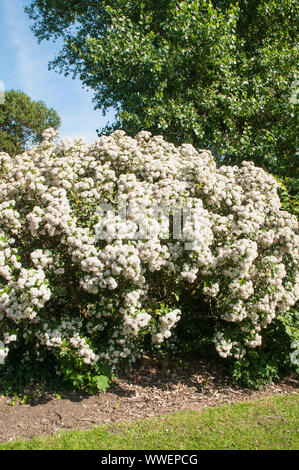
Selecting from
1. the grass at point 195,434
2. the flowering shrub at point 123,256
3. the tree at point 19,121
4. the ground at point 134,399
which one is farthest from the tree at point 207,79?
the tree at point 19,121

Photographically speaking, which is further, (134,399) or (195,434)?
(134,399)

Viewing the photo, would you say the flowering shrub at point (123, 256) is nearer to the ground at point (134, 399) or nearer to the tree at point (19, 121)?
the ground at point (134, 399)

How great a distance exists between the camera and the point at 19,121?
82.7 feet

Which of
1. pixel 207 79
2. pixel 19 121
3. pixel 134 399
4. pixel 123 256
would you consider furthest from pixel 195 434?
pixel 19 121

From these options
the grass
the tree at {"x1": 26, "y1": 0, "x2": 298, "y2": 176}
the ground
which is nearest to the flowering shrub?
the ground

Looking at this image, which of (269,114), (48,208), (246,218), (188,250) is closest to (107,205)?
(48,208)

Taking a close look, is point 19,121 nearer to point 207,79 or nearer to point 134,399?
point 207,79

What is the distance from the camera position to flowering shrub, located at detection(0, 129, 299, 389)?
471 cm

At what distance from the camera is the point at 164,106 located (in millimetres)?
10469

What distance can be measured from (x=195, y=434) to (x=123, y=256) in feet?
6.75

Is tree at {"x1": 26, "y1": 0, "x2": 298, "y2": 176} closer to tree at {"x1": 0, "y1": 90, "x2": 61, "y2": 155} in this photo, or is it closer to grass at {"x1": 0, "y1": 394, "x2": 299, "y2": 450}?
grass at {"x1": 0, "y1": 394, "x2": 299, "y2": 450}

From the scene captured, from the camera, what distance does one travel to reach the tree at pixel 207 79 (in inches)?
418

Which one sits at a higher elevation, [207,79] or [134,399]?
[207,79]
